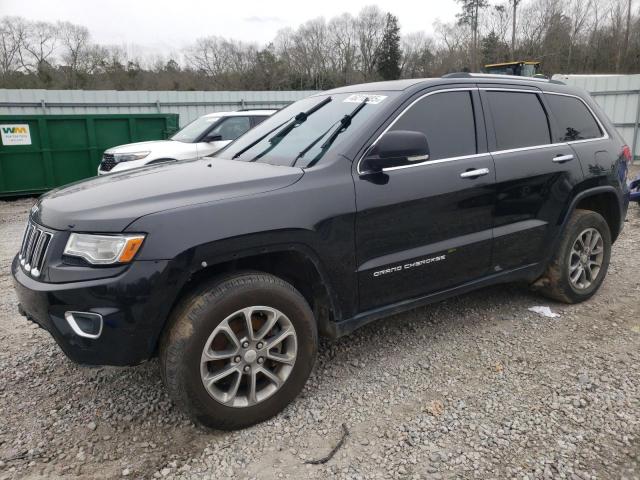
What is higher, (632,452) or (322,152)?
(322,152)

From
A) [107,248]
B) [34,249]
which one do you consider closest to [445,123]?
[107,248]

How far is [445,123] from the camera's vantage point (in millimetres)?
3359

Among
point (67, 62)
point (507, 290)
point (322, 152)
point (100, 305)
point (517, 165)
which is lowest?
point (507, 290)

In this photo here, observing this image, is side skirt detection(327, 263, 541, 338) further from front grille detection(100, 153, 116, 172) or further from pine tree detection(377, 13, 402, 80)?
pine tree detection(377, 13, 402, 80)

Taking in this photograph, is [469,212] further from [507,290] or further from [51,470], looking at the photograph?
[51,470]

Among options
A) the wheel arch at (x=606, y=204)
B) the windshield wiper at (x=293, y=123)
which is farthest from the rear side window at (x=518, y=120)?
the windshield wiper at (x=293, y=123)

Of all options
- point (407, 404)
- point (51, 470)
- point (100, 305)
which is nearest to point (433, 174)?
point (407, 404)

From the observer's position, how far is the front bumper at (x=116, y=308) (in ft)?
7.50

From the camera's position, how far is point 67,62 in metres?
46.9

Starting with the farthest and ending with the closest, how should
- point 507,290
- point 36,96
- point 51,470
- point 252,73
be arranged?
point 252,73 → point 36,96 → point 507,290 → point 51,470

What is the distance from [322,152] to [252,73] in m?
51.4

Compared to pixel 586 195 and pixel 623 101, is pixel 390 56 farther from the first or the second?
pixel 586 195

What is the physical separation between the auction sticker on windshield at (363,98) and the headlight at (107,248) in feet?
5.72

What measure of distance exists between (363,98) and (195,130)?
21.5ft
